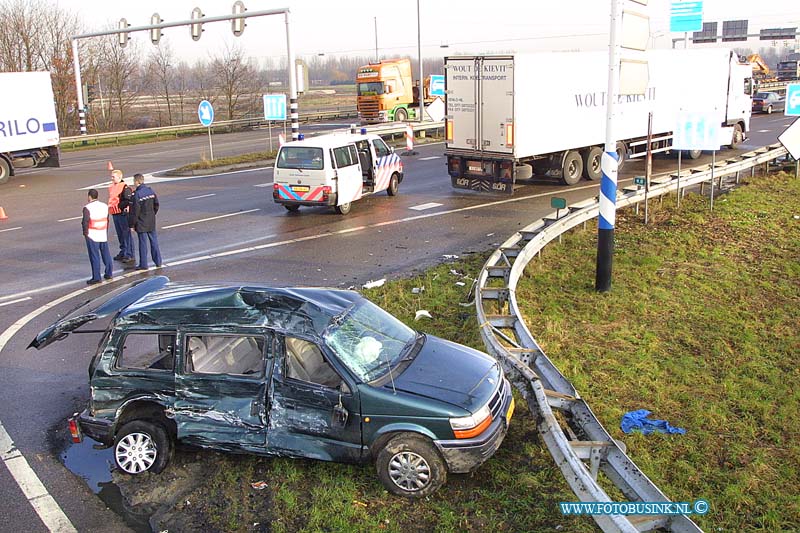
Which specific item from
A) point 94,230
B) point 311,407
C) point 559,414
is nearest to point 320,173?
point 94,230

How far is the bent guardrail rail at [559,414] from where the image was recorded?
515 cm

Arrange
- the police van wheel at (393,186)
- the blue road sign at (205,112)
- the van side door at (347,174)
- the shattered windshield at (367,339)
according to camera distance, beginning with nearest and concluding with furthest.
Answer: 1. the shattered windshield at (367,339)
2. the van side door at (347,174)
3. the police van wheel at (393,186)
4. the blue road sign at (205,112)

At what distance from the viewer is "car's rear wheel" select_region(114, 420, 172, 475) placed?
21.9 ft

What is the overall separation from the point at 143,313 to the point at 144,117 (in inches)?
2610

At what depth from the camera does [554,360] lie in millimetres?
8938

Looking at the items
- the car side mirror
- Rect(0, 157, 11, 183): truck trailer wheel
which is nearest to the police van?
the car side mirror

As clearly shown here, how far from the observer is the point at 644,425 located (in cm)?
741

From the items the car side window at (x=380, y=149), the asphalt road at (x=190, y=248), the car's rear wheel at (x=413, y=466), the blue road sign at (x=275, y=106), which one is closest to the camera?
the car's rear wheel at (x=413, y=466)

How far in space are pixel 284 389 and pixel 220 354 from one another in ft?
2.46

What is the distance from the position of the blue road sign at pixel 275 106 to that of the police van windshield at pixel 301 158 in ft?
40.0

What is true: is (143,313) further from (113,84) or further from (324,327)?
(113,84)

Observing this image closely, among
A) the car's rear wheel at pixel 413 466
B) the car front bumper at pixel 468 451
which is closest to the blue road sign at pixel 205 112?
the car's rear wheel at pixel 413 466

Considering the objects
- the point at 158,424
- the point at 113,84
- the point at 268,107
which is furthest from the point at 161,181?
the point at 113,84

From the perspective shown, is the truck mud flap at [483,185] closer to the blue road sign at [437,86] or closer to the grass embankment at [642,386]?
the grass embankment at [642,386]
